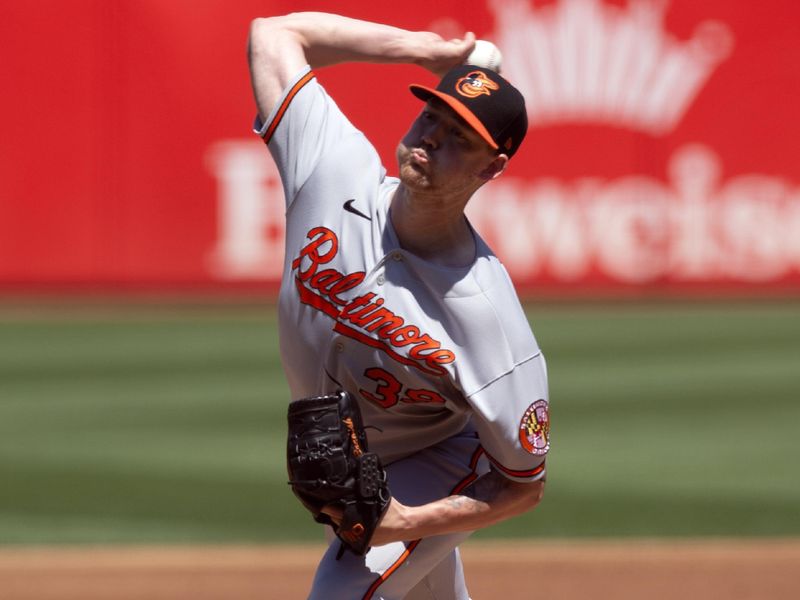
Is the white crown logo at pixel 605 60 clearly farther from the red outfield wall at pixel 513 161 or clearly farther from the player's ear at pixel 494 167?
the player's ear at pixel 494 167

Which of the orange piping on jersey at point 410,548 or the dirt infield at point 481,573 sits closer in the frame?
the orange piping on jersey at point 410,548

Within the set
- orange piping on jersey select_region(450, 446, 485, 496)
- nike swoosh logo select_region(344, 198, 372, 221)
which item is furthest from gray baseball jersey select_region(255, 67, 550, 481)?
orange piping on jersey select_region(450, 446, 485, 496)

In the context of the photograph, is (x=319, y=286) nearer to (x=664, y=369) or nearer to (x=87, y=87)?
(x=664, y=369)

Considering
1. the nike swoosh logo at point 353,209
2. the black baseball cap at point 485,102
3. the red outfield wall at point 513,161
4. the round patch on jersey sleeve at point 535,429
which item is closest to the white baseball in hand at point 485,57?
the black baseball cap at point 485,102

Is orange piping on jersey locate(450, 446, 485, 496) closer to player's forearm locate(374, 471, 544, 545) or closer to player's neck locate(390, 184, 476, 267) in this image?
player's forearm locate(374, 471, 544, 545)

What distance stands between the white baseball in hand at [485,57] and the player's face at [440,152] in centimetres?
49

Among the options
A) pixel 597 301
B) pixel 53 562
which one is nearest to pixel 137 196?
pixel 597 301

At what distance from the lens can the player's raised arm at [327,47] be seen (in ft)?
12.4

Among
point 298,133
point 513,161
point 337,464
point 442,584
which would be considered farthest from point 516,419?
point 513,161

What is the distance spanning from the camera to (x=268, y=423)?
866cm

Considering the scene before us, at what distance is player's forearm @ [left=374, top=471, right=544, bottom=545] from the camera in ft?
11.3

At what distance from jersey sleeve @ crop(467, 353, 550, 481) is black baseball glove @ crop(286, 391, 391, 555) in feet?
1.01

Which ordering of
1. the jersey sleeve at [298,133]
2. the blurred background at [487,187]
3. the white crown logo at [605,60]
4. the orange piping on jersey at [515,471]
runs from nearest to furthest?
the orange piping on jersey at [515,471] < the jersey sleeve at [298,133] < the blurred background at [487,187] < the white crown logo at [605,60]

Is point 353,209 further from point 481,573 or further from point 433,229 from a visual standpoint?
point 481,573
